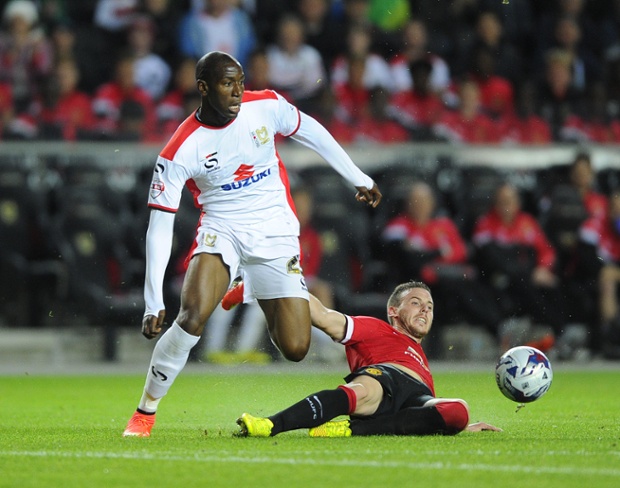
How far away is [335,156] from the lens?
771 centimetres

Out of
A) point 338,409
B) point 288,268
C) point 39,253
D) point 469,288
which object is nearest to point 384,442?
point 338,409

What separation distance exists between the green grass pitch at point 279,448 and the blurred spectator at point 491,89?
211 inches

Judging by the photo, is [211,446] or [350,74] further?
[350,74]

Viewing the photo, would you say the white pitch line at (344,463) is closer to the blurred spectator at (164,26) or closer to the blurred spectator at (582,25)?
the blurred spectator at (164,26)

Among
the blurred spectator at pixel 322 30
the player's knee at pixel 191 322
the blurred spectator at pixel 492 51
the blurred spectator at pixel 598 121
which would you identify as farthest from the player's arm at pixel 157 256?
the blurred spectator at pixel 598 121

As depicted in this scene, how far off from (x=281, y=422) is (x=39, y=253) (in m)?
7.44

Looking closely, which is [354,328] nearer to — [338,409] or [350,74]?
[338,409]

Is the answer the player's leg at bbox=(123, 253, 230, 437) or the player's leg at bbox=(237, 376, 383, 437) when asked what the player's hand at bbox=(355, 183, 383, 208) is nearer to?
the player's leg at bbox=(123, 253, 230, 437)

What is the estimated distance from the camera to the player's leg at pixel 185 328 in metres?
6.97

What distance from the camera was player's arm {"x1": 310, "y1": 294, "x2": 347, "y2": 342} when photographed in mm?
7186

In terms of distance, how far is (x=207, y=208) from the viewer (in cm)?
743

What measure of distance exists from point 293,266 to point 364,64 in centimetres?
740

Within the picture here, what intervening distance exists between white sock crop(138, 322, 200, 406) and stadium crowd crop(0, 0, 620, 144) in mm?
6973

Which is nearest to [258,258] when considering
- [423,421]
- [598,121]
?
[423,421]
